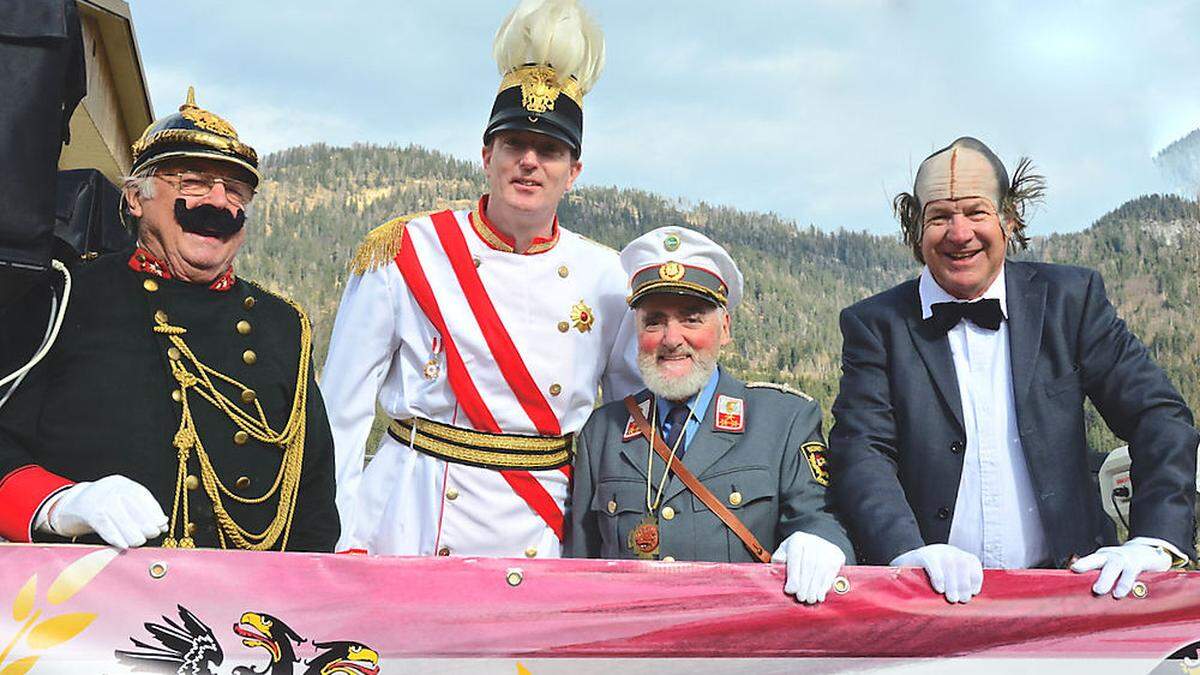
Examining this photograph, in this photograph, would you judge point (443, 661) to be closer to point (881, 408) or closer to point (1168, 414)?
point (881, 408)

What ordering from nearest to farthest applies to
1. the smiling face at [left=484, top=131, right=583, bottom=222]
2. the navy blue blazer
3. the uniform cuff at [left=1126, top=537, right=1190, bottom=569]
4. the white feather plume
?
1. the uniform cuff at [left=1126, top=537, right=1190, bottom=569]
2. the navy blue blazer
3. the smiling face at [left=484, top=131, right=583, bottom=222]
4. the white feather plume

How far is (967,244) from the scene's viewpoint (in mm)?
3258

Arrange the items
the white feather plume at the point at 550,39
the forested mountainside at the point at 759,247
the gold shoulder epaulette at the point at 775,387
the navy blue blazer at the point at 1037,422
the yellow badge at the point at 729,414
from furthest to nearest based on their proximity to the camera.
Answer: the forested mountainside at the point at 759,247, the white feather plume at the point at 550,39, the gold shoulder epaulette at the point at 775,387, the yellow badge at the point at 729,414, the navy blue blazer at the point at 1037,422

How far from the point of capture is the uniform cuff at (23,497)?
8.27 ft

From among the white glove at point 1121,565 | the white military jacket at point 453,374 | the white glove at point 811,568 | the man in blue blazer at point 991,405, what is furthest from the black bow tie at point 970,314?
the white military jacket at point 453,374

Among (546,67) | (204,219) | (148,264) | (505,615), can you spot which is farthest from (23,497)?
(546,67)

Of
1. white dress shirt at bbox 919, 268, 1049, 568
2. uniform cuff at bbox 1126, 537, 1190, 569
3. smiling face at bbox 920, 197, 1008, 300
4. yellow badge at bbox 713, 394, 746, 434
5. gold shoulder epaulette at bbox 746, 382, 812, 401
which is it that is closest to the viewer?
uniform cuff at bbox 1126, 537, 1190, 569

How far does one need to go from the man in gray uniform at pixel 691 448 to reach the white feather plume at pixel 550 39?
2.29ft

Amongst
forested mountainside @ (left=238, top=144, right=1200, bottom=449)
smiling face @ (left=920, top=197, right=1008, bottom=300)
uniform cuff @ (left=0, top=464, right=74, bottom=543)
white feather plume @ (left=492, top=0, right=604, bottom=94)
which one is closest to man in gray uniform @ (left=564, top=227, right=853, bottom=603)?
smiling face @ (left=920, top=197, right=1008, bottom=300)

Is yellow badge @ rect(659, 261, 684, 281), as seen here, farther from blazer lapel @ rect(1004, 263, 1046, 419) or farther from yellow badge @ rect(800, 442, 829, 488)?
blazer lapel @ rect(1004, 263, 1046, 419)

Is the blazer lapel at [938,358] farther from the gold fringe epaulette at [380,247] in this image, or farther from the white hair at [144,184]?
the white hair at [144,184]

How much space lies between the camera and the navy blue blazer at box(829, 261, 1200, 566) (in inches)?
120

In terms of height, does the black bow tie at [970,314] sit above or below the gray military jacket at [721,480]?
above

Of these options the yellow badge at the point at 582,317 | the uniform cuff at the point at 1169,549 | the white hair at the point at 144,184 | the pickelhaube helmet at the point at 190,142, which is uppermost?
the pickelhaube helmet at the point at 190,142
